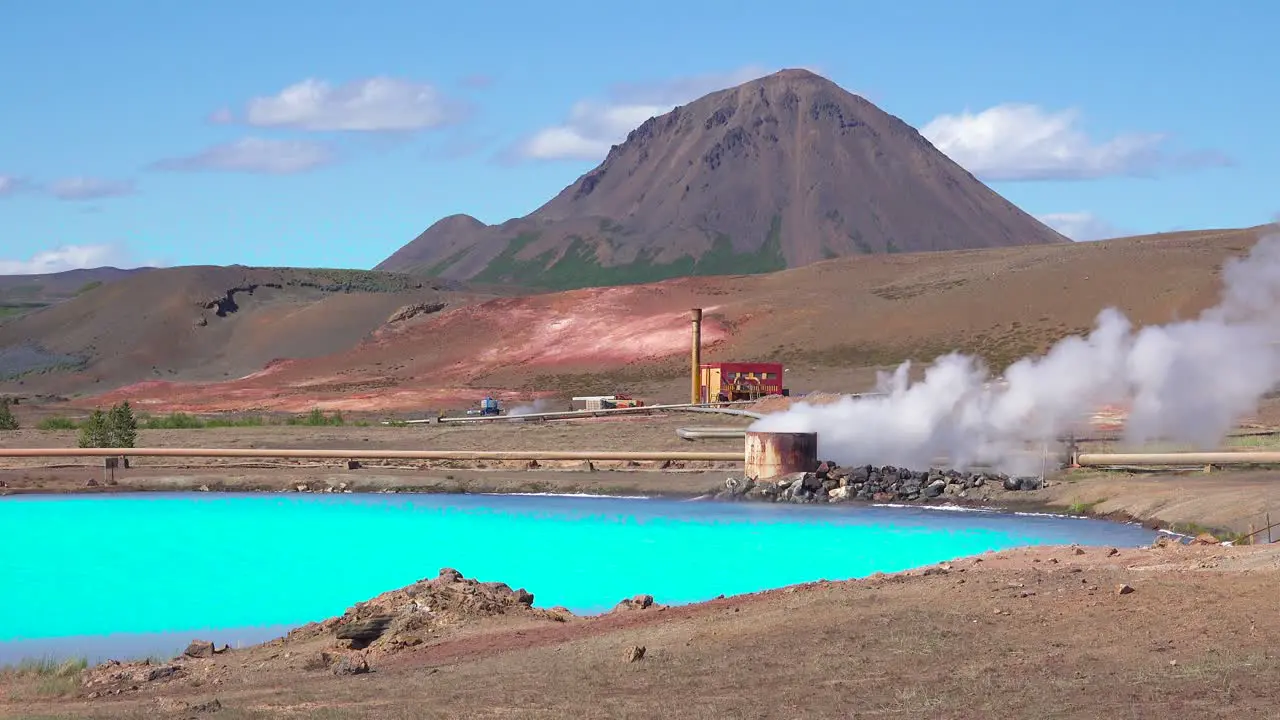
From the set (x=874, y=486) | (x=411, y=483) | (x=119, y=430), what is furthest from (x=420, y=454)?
(x=874, y=486)

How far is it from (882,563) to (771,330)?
67937mm

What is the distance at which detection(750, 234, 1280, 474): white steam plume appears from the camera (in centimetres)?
3962

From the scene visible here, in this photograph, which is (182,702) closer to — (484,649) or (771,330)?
(484,649)

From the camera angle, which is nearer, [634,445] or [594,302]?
[634,445]

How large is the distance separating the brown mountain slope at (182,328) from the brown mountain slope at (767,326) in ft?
39.3

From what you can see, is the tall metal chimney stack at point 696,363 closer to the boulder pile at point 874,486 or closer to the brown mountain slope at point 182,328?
the boulder pile at point 874,486

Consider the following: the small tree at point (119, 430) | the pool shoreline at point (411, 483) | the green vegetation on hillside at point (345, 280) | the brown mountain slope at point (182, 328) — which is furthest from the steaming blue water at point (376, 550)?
the green vegetation on hillside at point (345, 280)

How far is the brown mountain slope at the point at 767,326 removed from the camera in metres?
83.8

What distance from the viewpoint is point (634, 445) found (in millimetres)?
49000

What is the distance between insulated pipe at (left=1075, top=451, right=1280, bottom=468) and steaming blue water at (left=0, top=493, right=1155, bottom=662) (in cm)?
382

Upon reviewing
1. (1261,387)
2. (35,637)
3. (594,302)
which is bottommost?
(35,637)

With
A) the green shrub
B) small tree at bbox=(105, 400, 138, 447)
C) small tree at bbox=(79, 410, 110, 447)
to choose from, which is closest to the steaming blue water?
small tree at bbox=(79, 410, 110, 447)

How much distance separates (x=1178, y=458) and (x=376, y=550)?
16468 millimetres

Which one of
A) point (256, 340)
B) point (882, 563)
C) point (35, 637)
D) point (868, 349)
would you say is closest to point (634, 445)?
point (882, 563)
